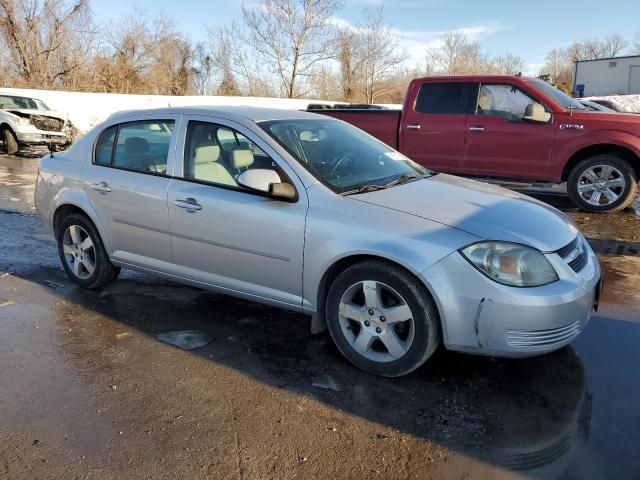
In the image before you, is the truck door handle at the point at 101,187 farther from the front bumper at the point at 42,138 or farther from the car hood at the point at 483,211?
the front bumper at the point at 42,138

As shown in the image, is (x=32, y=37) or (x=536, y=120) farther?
(x=32, y=37)

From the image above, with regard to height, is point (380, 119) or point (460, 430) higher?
point (380, 119)

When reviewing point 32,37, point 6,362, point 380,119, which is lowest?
point 6,362

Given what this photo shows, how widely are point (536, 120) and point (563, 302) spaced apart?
5.60m

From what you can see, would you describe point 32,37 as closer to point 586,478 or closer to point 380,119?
point 380,119

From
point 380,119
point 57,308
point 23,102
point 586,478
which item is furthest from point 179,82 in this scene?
point 586,478

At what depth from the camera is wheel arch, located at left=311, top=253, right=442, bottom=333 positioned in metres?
3.12

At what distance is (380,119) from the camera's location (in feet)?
29.3

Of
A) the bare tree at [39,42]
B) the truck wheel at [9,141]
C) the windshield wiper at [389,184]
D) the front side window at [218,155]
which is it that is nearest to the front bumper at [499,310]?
the windshield wiper at [389,184]

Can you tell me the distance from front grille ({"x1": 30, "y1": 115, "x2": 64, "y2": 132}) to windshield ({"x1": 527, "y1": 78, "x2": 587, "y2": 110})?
1360cm

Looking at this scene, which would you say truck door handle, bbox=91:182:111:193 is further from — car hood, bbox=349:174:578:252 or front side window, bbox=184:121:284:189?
car hood, bbox=349:174:578:252

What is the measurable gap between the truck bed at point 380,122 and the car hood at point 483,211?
16.6ft

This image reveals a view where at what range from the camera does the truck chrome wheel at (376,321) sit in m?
3.22

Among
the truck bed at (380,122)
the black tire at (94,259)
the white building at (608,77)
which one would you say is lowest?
the black tire at (94,259)
